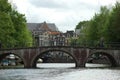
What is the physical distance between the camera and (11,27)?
72.1 m

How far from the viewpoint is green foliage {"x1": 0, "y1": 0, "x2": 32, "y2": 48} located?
228 ft

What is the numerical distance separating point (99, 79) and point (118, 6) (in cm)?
3634

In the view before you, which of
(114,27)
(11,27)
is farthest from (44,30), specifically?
(11,27)

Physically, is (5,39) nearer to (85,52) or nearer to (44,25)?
(85,52)

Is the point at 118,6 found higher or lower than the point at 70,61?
higher

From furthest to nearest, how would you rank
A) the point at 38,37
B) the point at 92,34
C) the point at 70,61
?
1. the point at 38,37
2. the point at 70,61
3. the point at 92,34

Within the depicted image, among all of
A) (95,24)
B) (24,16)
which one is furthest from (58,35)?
(24,16)

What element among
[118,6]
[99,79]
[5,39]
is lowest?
[99,79]

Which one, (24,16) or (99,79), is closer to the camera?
(99,79)

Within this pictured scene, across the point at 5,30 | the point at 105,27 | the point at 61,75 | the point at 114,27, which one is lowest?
the point at 61,75

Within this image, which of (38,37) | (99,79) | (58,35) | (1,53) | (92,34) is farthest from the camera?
(58,35)

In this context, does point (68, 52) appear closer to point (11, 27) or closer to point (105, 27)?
point (11, 27)

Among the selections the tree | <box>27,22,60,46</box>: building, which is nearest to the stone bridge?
the tree

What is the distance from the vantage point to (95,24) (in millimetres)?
96312
